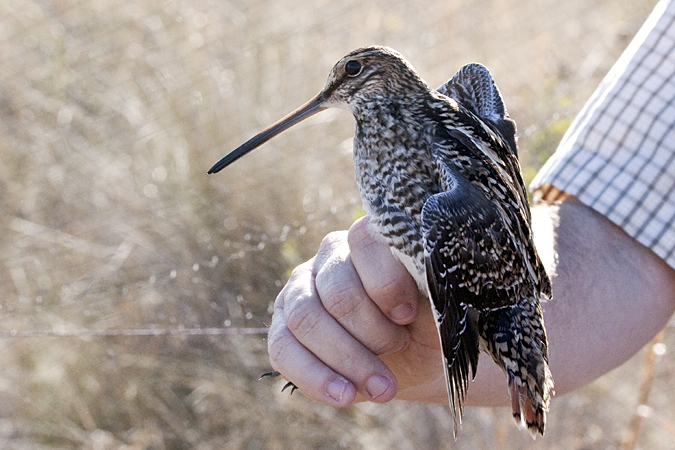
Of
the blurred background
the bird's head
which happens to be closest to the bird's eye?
the bird's head

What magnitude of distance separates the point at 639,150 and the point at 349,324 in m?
1.02

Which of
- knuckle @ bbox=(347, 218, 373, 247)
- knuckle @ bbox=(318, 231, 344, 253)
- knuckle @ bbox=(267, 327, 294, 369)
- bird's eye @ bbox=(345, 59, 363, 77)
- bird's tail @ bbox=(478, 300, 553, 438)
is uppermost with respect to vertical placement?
bird's eye @ bbox=(345, 59, 363, 77)

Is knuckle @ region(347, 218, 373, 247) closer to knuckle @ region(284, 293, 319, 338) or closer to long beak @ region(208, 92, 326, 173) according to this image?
knuckle @ region(284, 293, 319, 338)

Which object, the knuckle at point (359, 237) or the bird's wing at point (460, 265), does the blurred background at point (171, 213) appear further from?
the bird's wing at point (460, 265)

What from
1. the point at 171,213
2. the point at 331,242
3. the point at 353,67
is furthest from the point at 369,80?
the point at 171,213

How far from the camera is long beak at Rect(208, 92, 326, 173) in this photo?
152 centimetres

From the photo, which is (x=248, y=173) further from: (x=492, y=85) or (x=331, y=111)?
(x=492, y=85)

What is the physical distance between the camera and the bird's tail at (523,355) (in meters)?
1.33

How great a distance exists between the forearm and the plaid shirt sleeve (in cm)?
7

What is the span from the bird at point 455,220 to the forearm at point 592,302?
32cm

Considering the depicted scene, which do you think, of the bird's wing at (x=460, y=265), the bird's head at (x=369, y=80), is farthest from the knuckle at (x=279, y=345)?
the bird's head at (x=369, y=80)

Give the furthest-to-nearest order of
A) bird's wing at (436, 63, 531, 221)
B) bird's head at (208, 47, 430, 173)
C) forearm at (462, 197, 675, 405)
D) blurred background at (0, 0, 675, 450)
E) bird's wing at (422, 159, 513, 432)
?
1. blurred background at (0, 0, 675, 450)
2. forearm at (462, 197, 675, 405)
3. bird's head at (208, 47, 430, 173)
4. bird's wing at (436, 63, 531, 221)
5. bird's wing at (422, 159, 513, 432)

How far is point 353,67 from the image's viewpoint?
1.65 m

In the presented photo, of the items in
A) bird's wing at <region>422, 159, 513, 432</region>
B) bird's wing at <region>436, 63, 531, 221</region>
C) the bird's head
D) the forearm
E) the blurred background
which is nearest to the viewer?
bird's wing at <region>422, 159, 513, 432</region>
